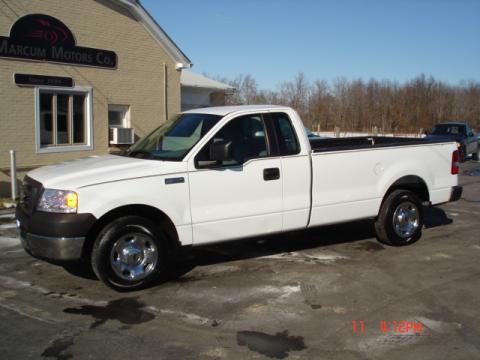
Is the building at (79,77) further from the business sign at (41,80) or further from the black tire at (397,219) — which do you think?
the black tire at (397,219)

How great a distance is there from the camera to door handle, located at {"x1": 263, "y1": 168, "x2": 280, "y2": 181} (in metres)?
5.90

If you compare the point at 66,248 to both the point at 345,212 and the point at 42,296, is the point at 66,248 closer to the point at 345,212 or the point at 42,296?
the point at 42,296

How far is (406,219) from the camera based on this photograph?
7258 millimetres

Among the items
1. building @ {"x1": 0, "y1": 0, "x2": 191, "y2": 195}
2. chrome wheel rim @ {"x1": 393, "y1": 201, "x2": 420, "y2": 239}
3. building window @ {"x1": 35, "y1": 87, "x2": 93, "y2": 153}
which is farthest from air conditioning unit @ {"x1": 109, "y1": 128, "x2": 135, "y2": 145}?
chrome wheel rim @ {"x1": 393, "y1": 201, "x2": 420, "y2": 239}

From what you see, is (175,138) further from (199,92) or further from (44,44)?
(199,92)

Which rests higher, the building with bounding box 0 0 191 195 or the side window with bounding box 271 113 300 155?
the building with bounding box 0 0 191 195

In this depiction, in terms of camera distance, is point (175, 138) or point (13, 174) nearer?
point (175, 138)

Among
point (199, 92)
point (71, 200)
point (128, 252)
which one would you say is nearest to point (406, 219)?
point (128, 252)

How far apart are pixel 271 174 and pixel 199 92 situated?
13.6 m

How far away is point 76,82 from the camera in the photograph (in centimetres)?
1299

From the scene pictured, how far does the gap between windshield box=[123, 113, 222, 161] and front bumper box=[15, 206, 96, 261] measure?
1158mm

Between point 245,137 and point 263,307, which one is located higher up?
point 245,137

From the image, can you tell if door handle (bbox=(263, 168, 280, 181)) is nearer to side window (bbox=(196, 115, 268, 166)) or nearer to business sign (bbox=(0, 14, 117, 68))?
side window (bbox=(196, 115, 268, 166))

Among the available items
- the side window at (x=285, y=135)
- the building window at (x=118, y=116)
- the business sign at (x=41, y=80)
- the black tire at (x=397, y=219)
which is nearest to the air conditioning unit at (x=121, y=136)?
the building window at (x=118, y=116)
